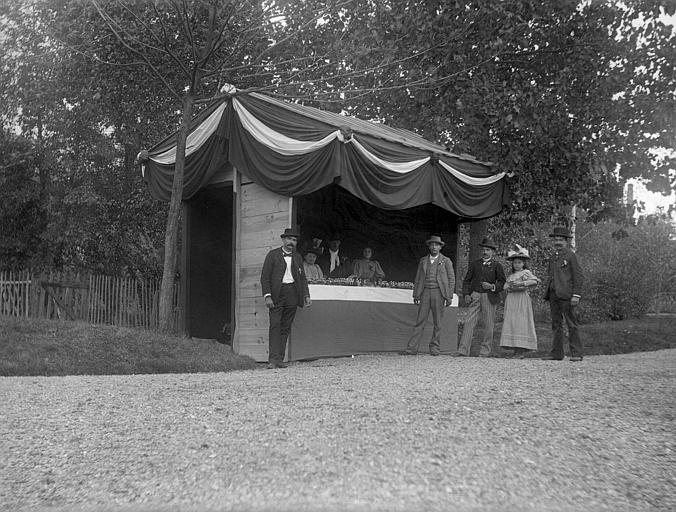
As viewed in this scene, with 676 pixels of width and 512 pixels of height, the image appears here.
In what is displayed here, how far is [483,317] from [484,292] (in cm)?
49

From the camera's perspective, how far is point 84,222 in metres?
18.6

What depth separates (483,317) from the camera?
13023 millimetres

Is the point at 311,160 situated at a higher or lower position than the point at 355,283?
higher

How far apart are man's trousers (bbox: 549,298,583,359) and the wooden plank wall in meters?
4.29

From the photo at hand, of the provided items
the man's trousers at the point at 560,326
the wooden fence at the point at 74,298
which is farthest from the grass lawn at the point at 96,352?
the man's trousers at the point at 560,326

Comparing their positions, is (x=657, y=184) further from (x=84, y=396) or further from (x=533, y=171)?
(x=84, y=396)

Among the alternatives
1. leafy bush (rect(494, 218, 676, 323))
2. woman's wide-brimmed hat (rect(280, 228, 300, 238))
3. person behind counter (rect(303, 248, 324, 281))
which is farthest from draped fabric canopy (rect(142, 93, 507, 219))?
leafy bush (rect(494, 218, 676, 323))

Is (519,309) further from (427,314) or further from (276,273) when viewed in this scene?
(276,273)

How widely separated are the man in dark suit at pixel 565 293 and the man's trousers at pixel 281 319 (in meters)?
3.97

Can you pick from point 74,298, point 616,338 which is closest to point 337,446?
point 74,298

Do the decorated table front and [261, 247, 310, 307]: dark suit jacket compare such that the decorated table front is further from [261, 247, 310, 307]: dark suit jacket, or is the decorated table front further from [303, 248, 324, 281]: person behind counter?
[261, 247, 310, 307]: dark suit jacket

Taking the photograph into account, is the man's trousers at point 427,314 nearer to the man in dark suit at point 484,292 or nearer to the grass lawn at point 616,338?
the man in dark suit at point 484,292

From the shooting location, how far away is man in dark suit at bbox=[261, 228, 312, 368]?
10.7 meters

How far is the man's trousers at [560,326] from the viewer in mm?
11562
